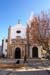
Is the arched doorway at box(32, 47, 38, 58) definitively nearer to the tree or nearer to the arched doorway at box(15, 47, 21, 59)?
the arched doorway at box(15, 47, 21, 59)

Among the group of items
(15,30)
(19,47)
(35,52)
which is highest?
(15,30)

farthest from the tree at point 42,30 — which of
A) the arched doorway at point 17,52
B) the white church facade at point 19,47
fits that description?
the arched doorway at point 17,52

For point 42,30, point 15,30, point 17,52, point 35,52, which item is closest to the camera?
point 42,30

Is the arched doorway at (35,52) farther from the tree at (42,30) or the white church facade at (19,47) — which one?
the tree at (42,30)

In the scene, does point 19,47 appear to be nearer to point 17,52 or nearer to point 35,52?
point 17,52

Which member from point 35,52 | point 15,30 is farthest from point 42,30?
point 15,30

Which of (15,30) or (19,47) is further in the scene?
(15,30)

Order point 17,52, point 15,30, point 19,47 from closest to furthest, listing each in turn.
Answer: point 19,47 → point 17,52 → point 15,30

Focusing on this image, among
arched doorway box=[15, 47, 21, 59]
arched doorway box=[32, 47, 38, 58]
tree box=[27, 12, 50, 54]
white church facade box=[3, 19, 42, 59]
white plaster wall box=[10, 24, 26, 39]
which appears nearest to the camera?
tree box=[27, 12, 50, 54]

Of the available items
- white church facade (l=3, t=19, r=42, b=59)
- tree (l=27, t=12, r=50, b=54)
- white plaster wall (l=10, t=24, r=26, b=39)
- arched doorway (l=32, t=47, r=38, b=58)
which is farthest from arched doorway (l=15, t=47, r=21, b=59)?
tree (l=27, t=12, r=50, b=54)

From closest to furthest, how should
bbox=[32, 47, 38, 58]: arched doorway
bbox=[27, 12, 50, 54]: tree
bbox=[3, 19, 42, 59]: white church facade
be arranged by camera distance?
bbox=[27, 12, 50, 54]: tree, bbox=[3, 19, 42, 59]: white church facade, bbox=[32, 47, 38, 58]: arched doorway

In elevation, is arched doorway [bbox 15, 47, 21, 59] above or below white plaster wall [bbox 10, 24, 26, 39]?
below

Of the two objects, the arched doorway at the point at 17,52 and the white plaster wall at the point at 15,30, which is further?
the white plaster wall at the point at 15,30

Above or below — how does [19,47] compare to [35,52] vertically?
above
